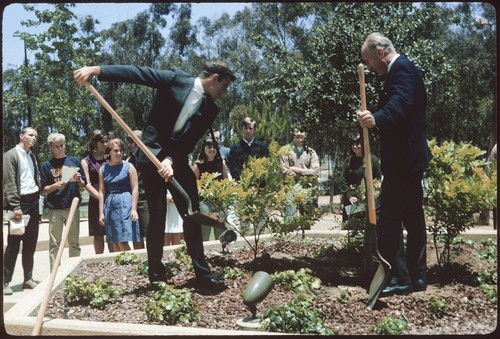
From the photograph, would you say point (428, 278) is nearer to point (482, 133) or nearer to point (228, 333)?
point (228, 333)

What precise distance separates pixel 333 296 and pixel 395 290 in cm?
47

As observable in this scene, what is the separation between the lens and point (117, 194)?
22.5 ft

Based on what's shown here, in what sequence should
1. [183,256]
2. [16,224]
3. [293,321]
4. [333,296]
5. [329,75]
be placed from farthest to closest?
[329,75], [16,224], [183,256], [333,296], [293,321]

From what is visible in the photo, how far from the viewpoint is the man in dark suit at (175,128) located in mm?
4691

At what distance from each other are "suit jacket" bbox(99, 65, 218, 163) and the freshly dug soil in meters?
1.19

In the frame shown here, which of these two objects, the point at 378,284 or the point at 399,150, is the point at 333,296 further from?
the point at 399,150

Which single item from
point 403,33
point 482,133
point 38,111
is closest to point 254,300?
point 403,33

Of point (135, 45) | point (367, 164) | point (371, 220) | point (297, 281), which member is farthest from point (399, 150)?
point (135, 45)

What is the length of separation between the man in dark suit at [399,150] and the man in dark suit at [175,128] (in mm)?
1210

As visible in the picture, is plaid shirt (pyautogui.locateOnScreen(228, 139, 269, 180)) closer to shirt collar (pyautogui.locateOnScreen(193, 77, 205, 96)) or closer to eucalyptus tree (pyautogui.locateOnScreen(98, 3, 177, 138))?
shirt collar (pyautogui.locateOnScreen(193, 77, 205, 96))

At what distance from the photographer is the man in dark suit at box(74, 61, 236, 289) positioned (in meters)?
4.69

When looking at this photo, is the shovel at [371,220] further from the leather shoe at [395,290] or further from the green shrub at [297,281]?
the green shrub at [297,281]

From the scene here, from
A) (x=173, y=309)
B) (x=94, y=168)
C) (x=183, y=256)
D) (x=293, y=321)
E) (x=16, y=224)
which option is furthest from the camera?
(x=94, y=168)

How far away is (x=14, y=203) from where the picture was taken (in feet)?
20.4
